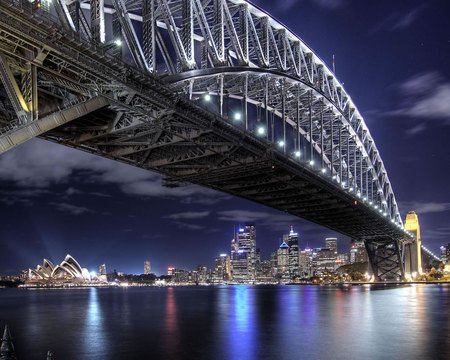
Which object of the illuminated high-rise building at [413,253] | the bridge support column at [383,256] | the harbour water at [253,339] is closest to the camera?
the harbour water at [253,339]

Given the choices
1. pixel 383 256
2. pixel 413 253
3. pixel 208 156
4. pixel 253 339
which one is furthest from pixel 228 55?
pixel 413 253

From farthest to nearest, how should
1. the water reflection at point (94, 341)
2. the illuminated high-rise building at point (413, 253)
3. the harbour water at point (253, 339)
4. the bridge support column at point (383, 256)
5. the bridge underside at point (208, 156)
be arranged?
the illuminated high-rise building at point (413, 253) → the bridge support column at point (383, 256) → the bridge underside at point (208, 156) → the water reflection at point (94, 341) → the harbour water at point (253, 339)

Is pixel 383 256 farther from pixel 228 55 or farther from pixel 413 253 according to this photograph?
pixel 228 55

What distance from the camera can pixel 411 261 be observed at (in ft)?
411

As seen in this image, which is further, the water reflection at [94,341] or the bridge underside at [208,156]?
the bridge underside at [208,156]

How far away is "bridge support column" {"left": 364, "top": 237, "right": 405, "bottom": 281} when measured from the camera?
351 ft

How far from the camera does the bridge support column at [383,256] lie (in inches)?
4214

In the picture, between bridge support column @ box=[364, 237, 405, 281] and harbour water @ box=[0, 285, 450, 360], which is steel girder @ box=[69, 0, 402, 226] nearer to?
harbour water @ box=[0, 285, 450, 360]

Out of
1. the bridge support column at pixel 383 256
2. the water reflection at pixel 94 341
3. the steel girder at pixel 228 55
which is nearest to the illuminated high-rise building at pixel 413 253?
the bridge support column at pixel 383 256

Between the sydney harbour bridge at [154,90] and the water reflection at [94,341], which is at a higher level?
the sydney harbour bridge at [154,90]

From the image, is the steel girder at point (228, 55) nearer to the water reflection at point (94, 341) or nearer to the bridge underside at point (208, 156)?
the bridge underside at point (208, 156)

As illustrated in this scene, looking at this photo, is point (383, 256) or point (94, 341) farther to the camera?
point (383, 256)

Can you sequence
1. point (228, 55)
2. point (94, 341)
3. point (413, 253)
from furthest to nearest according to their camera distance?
point (413, 253)
point (228, 55)
point (94, 341)

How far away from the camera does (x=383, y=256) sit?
386 ft
